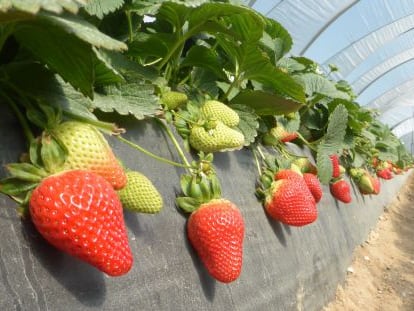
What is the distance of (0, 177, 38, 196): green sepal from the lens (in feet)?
1.61

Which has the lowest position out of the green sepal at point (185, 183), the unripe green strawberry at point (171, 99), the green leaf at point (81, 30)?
the green sepal at point (185, 183)

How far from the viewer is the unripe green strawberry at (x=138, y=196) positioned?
656 millimetres

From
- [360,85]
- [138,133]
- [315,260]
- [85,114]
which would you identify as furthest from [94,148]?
[360,85]

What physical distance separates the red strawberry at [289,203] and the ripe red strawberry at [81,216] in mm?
661

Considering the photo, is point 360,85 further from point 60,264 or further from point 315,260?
point 60,264

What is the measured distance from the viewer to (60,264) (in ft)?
1.72

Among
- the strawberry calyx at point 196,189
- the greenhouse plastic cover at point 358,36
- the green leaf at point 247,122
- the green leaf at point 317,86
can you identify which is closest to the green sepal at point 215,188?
the strawberry calyx at point 196,189

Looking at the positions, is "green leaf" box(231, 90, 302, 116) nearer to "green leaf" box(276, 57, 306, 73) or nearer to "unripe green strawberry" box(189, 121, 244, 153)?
"unripe green strawberry" box(189, 121, 244, 153)

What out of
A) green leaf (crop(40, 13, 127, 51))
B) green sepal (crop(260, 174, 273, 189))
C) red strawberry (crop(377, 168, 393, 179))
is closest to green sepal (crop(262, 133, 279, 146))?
green sepal (crop(260, 174, 273, 189))

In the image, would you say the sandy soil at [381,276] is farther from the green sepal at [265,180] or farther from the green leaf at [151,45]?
the green leaf at [151,45]

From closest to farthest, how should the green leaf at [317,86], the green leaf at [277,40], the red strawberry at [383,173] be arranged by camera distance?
the green leaf at [277,40], the green leaf at [317,86], the red strawberry at [383,173]

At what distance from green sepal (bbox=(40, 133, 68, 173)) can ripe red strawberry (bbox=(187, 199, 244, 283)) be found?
322 mm

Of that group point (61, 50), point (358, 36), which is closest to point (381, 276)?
point (61, 50)

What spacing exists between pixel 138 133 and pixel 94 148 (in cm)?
30
